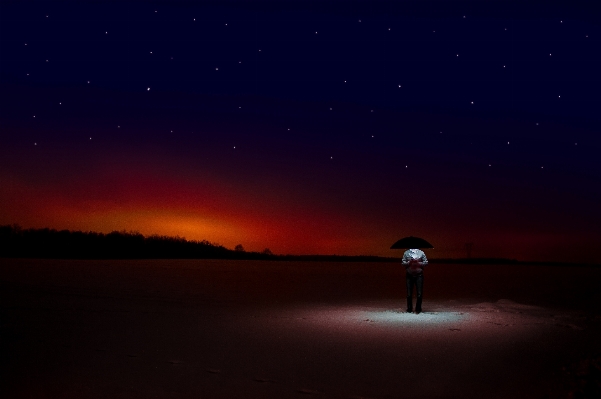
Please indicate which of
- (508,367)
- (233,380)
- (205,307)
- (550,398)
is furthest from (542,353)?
(205,307)

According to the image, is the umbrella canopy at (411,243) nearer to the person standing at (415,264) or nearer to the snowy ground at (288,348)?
the person standing at (415,264)

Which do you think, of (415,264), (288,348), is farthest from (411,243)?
(288,348)

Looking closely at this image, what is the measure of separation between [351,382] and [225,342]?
409 cm

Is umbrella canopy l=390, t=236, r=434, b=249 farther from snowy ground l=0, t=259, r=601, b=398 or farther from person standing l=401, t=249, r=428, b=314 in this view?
snowy ground l=0, t=259, r=601, b=398

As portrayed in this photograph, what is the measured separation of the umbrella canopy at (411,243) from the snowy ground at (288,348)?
5.63 ft

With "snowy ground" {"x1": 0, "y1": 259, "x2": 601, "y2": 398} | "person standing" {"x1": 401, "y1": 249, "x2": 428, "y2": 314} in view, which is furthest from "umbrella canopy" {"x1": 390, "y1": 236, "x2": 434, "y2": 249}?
"snowy ground" {"x1": 0, "y1": 259, "x2": 601, "y2": 398}

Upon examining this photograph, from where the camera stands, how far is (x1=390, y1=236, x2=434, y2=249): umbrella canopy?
724 inches

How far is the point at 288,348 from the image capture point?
1210 centimetres

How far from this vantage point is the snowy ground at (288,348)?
8.86 m

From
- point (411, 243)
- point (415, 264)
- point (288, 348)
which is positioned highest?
point (411, 243)

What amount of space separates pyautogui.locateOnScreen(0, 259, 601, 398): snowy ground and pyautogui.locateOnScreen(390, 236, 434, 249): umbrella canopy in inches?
67.6

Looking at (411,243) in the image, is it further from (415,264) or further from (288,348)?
(288,348)

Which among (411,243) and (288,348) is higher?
(411,243)

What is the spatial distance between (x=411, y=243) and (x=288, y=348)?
7.14 meters
